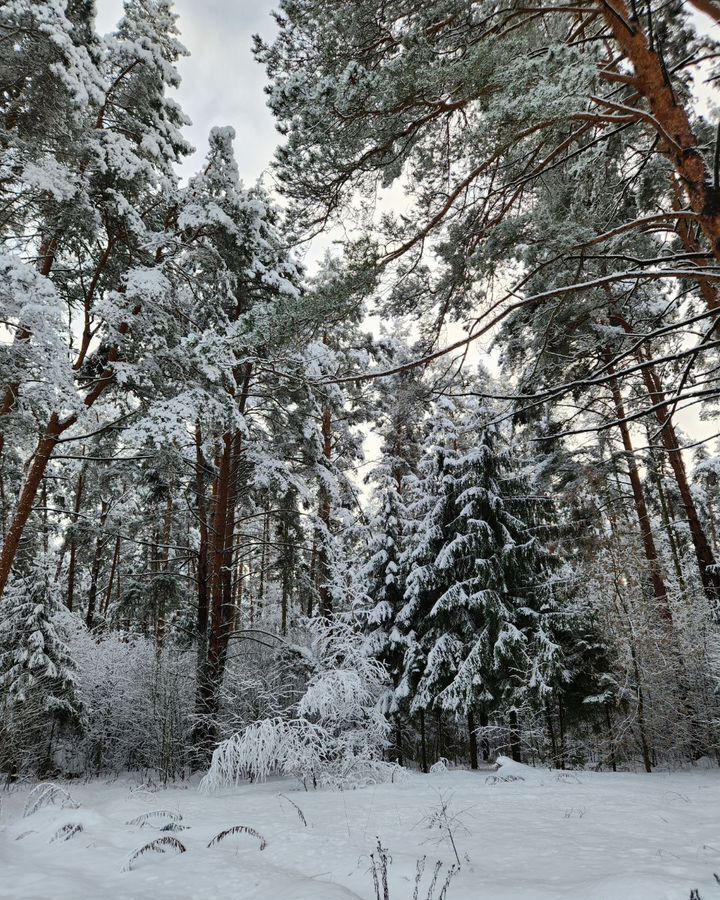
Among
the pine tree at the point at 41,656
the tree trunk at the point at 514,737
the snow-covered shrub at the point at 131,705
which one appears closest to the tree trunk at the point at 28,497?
the snow-covered shrub at the point at 131,705

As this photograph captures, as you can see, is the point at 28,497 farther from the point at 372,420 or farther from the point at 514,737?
the point at 514,737

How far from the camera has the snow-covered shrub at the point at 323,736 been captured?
7574mm

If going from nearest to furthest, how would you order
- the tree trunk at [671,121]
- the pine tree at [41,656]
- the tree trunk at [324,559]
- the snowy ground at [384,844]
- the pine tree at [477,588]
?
1. the snowy ground at [384,844]
2. the tree trunk at [671,121]
3. the tree trunk at [324,559]
4. the pine tree at [41,656]
5. the pine tree at [477,588]

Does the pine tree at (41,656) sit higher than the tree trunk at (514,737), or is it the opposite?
the pine tree at (41,656)

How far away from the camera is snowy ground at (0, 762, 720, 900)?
2.85 metres

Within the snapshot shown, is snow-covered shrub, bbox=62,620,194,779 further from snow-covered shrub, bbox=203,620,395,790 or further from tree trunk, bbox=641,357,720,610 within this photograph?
tree trunk, bbox=641,357,720,610

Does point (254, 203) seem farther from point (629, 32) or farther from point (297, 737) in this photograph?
point (297, 737)


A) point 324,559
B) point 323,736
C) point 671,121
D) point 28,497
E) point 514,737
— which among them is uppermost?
point 671,121

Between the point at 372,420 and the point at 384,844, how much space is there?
483 inches

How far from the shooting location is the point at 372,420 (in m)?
15.7

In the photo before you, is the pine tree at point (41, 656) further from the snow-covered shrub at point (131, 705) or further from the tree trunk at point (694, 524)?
the tree trunk at point (694, 524)

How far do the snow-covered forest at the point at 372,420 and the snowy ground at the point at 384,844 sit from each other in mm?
56

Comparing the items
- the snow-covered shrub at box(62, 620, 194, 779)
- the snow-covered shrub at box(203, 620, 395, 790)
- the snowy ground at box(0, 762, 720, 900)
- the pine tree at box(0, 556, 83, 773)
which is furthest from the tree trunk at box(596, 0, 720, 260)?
the pine tree at box(0, 556, 83, 773)

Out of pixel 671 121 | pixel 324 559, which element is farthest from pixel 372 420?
pixel 671 121
